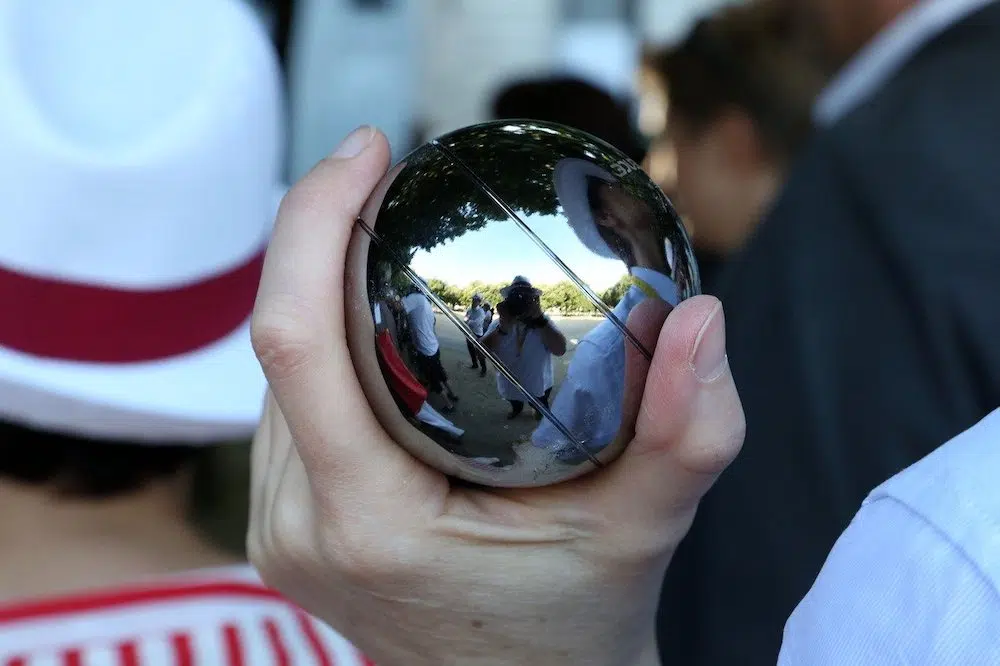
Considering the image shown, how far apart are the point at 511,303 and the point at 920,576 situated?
298 millimetres

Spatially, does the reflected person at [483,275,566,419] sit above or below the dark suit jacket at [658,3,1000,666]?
above

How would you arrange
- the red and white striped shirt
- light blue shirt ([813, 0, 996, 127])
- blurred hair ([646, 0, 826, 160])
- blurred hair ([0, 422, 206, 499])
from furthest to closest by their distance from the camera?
blurred hair ([646, 0, 826, 160])
light blue shirt ([813, 0, 996, 127])
blurred hair ([0, 422, 206, 499])
the red and white striped shirt

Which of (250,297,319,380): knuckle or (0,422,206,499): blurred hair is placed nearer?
(250,297,319,380): knuckle

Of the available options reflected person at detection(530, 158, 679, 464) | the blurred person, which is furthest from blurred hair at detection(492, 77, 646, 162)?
reflected person at detection(530, 158, 679, 464)

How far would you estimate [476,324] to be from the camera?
2.27 feet

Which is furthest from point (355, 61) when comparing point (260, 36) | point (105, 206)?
point (105, 206)

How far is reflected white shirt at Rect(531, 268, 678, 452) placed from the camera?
2.30ft

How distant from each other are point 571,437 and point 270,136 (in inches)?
34.2

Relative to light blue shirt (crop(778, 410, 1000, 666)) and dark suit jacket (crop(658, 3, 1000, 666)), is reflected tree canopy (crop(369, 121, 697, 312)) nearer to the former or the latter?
light blue shirt (crop(778, 410, 1000, 666))

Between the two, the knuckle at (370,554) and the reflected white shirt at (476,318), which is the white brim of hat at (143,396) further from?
the reflected white shirt at (476,318)

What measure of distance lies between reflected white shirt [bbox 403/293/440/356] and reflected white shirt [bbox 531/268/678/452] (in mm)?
91

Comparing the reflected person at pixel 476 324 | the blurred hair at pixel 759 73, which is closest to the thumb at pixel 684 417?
the reflected person at pixel 476 324

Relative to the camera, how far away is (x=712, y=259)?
2863 millimetres

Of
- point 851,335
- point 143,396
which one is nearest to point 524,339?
point 143,396
